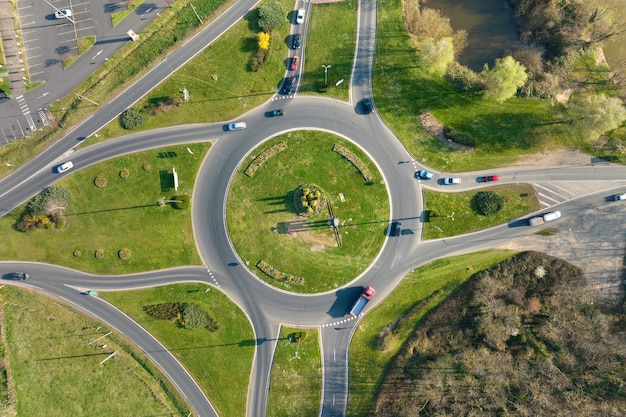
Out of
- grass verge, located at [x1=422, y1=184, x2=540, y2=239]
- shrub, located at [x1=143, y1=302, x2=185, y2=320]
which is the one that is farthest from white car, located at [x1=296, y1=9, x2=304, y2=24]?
shrub, located at [x1=143, y1=302, x2=185, y2=320]

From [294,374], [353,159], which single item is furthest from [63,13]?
[294,374]

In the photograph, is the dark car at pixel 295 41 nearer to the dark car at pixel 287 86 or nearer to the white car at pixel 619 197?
the dark car at pixel 287 86

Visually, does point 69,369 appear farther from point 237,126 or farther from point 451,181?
point 451,181

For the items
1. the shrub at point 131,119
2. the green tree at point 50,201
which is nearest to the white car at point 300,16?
the shrub at point 131,119

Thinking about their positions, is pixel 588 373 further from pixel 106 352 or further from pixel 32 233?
pixel 32 233

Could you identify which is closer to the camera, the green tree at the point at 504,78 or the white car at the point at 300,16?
the green tree at the point at 504,78

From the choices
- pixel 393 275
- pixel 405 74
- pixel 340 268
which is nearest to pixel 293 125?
pixel 405 74

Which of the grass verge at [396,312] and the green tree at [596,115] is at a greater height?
the green tree at [596,115]
